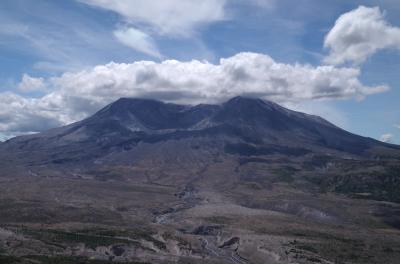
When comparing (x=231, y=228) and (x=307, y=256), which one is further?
(x=231, y=228)

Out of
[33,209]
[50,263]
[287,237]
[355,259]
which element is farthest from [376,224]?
[50,263]

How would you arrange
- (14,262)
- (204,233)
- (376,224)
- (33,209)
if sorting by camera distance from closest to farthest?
(14,262) → (204,233) → (33,209) → (376,224)

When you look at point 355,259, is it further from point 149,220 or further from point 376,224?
point 149,220

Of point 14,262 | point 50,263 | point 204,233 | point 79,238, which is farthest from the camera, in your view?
point 204,233

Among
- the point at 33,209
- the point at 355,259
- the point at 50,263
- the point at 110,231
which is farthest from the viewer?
the point at 33,209

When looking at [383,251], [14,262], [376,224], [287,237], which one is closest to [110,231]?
[287,237]

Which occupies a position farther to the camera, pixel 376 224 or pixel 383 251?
pixel 376 224

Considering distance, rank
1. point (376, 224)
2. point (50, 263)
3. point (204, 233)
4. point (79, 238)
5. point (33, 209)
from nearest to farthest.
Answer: point (50, 263)
point (79, 238)
point (204, 233)
point (33, 209)
point (376, 224)

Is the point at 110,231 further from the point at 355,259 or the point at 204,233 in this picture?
the point at 355,259
